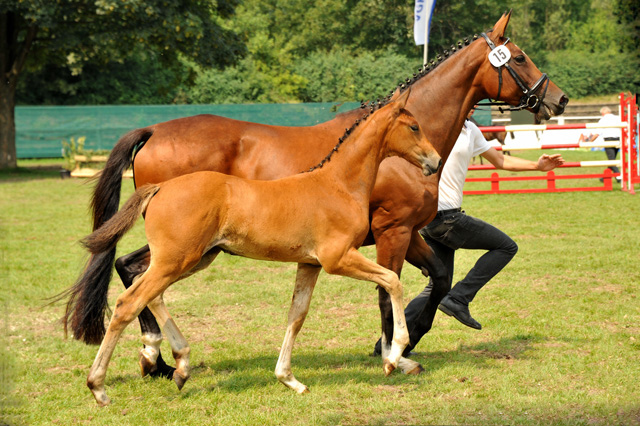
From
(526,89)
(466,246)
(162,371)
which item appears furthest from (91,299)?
(526,89)

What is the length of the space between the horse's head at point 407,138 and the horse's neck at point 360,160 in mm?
55

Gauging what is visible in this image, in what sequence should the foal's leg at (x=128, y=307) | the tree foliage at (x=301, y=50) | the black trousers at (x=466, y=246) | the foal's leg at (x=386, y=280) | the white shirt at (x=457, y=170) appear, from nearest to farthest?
the foal's leg at (x=128, y=307) → the foal's leg at (x=386, y=280) → the black trousers at (x=466, y=246) → the white shirt at (x=457, y=170) → the tree foliage at (x=301, y=50)

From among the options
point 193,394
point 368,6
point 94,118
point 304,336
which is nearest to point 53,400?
point 193,394

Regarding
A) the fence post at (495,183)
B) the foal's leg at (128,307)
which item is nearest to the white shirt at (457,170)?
the foal's leg at (128,307)

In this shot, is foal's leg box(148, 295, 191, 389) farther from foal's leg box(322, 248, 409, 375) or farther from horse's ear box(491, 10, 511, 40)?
horse's ear box(491, 10, 511, 40)

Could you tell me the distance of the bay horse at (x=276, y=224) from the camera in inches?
177

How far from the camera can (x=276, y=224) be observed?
15.3 ft

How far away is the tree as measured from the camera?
22.3m

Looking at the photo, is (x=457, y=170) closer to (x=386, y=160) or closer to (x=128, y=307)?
(x=386, y=160)

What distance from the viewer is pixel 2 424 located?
4.39 meters

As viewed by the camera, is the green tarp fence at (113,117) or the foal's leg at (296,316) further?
the green tarp fence at (113,117)

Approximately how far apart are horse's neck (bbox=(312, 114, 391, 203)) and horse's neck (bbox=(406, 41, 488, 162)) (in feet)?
2.89

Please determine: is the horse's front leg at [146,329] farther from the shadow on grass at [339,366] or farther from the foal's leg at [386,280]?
the foal's leg at [386,280]

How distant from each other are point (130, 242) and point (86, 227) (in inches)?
78.6
